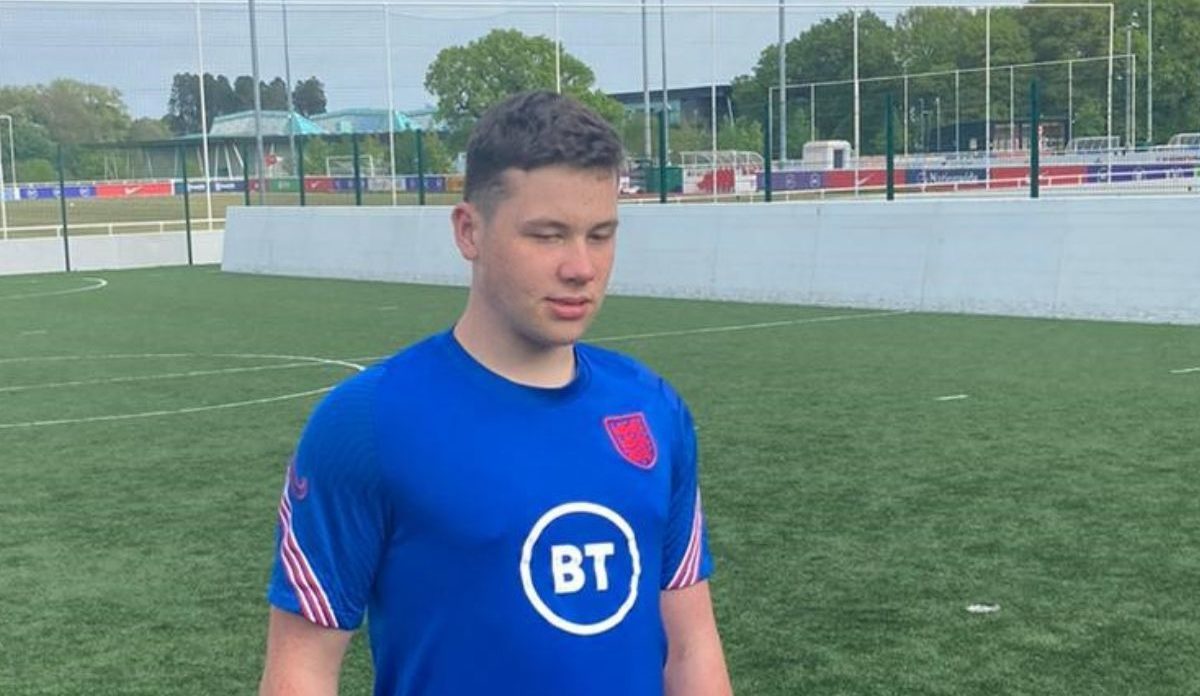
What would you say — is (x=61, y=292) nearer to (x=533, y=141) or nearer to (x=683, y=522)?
(x=683, y=522)

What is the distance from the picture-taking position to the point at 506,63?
54000 mm

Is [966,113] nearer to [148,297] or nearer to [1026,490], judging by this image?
[148,297]

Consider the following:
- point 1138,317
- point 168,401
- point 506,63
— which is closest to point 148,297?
point 168,401

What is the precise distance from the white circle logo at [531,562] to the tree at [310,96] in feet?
132

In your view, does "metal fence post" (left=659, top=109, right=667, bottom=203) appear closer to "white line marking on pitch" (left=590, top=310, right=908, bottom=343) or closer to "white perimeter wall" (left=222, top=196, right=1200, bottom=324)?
"white perimeter wall" (left=222, top=196, right=1200, bottom=324)

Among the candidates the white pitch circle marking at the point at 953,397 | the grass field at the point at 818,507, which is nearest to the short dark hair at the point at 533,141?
the grass field at the point at 818,507

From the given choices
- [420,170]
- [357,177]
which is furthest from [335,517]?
[357,177]

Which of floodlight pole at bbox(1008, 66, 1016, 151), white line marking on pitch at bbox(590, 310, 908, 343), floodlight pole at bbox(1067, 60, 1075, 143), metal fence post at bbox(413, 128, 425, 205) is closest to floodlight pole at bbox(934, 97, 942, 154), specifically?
floodlight pole at bbox(1008, 66, 1016, 151)

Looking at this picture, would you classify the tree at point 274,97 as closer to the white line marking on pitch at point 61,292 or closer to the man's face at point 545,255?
the white line marking on pitch at point 61,292

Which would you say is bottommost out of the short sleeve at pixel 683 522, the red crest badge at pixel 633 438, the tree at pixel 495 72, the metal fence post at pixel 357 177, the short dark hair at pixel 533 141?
the short sleeve at pixel 683 522

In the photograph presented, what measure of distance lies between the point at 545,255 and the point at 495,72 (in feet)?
178

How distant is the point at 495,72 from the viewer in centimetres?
5516

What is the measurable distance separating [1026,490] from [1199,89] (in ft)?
90.3

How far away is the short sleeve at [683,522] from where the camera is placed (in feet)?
7.24
